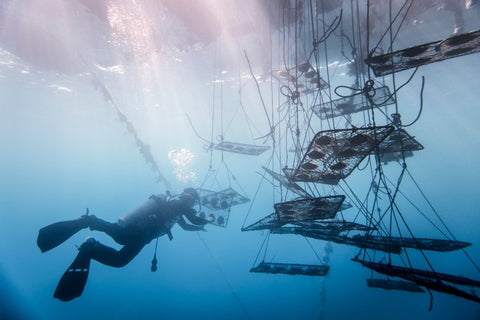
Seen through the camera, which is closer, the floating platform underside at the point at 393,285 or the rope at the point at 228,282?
the floating platform underside at the point at 393,285

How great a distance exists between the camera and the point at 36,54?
53.1 feet

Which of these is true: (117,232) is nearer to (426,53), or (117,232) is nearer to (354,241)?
(354,241)

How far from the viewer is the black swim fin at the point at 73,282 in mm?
4996

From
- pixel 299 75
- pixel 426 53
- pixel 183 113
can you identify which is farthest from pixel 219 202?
pixel 183 113

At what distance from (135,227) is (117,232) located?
0.51 meters

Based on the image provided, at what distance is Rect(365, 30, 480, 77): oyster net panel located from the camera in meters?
3.51

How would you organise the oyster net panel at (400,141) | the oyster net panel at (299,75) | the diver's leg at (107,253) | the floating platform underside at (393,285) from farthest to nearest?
the floating platform underside at (393,285)
the oyster net panel at (299,75)
the diver's leg at (107,253)
the oyster net panel at (400,141)

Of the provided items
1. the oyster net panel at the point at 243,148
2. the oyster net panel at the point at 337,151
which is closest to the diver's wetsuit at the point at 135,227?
the oyster net panel at the point at 243,148

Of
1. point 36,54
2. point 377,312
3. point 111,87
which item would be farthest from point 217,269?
point 36,54

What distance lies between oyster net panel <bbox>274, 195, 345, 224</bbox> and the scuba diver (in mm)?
4258

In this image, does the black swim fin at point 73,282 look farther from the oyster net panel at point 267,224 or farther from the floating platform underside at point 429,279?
the floating platform underside at point 429,279

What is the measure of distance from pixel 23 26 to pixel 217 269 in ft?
151

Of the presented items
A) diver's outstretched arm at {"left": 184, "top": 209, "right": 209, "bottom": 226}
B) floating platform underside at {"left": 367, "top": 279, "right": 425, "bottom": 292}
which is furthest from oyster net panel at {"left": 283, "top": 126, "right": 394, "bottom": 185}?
floating platform underside at {"left": 367, "top": 279, "right": 425, "bottom": 292}

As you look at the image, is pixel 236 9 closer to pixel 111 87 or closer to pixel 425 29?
pixel 425 29
